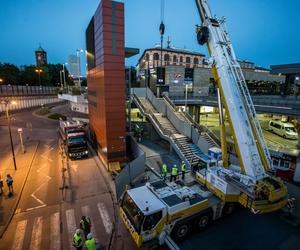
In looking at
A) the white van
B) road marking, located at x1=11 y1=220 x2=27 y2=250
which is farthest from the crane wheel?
the white van

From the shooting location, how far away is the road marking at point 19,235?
31.6 feet

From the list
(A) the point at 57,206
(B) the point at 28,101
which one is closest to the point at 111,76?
(A) the point at 57,206

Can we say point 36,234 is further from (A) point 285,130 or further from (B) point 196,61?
(B) point 196,61

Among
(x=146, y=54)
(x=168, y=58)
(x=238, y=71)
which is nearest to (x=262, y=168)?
(x=238, y=71)

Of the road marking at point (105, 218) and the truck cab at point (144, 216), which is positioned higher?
the truck cab at point (144, 216)

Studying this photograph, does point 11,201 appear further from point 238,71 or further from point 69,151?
point 238,71

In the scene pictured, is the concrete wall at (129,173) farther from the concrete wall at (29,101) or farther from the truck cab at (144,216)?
the concrete wall at (29,101)

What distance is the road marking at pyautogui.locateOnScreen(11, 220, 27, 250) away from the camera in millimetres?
9617

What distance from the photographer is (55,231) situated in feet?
34.9

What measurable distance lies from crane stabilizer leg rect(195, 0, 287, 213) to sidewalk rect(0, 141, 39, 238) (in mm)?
12881

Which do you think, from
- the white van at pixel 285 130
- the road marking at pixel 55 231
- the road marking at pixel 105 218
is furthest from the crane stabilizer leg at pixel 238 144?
the white van at pixel 285 130

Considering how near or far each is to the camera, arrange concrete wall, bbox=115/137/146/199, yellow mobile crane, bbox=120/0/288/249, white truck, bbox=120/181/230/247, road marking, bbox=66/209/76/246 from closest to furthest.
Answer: white truck, bbox=120/181/230/247 < yellow mobile crane, bbox=120/0/288/249 < road marking, bbox=66/209/76/246 < concrete wall, bbox=115/137/146/199

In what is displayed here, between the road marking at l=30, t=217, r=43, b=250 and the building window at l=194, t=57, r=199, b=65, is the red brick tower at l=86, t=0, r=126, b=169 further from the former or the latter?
the building window at l=194, t=57, r=199, b=65

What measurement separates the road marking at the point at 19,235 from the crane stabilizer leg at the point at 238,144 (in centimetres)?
1104
